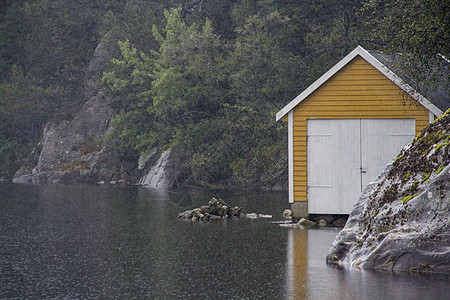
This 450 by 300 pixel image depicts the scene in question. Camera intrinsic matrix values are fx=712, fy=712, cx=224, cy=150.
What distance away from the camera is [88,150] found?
51.3 m

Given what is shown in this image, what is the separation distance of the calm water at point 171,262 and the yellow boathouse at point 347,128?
1694 millimetres

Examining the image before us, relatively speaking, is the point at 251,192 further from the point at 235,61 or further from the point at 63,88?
the point at 63,88

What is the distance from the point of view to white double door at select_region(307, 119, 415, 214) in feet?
61.4

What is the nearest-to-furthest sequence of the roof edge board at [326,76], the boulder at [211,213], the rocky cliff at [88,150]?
the roof edge board at [326,76] < the boulder at [211,213] < the rocky cliff at [88,150]

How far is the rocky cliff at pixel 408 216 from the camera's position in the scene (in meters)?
11.3

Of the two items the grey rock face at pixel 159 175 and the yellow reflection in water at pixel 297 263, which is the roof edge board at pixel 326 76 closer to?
the yellow reflection in water at pixel 297 263

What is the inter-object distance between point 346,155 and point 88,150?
114 feet

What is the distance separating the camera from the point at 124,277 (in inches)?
455

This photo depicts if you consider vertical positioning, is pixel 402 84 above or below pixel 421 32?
below

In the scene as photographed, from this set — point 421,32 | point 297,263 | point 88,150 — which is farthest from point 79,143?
point 297,263

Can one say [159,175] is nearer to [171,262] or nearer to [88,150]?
[88,150]

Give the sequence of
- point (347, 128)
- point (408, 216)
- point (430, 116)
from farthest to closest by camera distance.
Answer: point (347, 128) → point (430, 116) → point (408, 216)

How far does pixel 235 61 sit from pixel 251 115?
3994mm

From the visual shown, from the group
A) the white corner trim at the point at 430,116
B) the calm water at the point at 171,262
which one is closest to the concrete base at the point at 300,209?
the calm water at the point at 171,262
